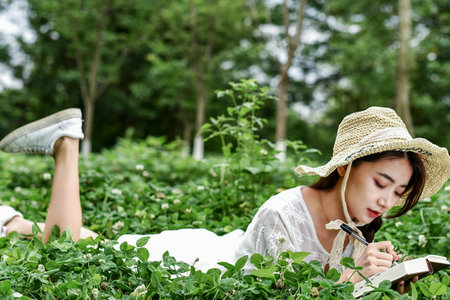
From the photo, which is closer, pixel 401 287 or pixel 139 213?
pixel 401 287

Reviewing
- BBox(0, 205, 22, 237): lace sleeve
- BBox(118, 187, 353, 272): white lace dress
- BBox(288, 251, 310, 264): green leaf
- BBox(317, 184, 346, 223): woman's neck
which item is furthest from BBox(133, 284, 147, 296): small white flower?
BBox(0, 205, 22, 237): lace sleeve

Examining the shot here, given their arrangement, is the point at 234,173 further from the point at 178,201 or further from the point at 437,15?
the point at 437,15

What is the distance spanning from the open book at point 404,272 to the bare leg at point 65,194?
5.25 feet

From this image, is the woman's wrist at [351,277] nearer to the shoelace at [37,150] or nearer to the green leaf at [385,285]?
the green leaf at [385,285]

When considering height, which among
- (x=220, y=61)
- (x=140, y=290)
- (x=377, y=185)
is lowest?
(x=140, y=290)

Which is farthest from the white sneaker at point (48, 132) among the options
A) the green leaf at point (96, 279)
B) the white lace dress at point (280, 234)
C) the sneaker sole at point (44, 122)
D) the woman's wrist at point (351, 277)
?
the woman's wrist at point (351, 277)

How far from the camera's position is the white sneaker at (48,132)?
277 centimetres

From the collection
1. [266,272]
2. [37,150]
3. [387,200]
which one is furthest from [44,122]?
[387,200]

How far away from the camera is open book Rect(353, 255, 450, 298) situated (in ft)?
5.46

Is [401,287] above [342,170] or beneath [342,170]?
beneath

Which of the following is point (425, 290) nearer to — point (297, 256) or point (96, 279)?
point (297, 256)

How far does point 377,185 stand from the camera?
198 centimetres

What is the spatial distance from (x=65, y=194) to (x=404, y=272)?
191 centimetres

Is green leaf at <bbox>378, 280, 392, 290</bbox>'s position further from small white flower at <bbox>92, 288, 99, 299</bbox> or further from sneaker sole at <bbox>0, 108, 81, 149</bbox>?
sneaker sole at <bbox>0, 108, 81, 149</bbox>
